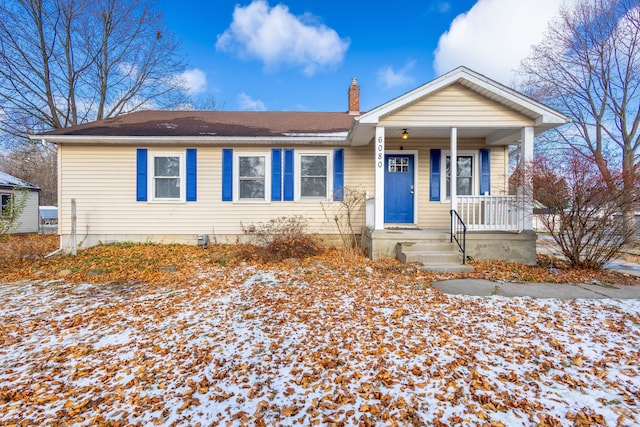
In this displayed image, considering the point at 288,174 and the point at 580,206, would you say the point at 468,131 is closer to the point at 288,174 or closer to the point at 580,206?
the point at 580,206

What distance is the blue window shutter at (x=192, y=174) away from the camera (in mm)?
8383

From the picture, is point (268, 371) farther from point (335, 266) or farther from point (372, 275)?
point (335, 266)

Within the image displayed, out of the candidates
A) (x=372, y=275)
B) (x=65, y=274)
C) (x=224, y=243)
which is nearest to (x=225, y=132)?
(x=224, y=243)

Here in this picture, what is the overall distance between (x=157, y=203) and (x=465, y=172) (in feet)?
29.8

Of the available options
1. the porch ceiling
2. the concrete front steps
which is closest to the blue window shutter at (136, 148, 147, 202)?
the porch ceiling

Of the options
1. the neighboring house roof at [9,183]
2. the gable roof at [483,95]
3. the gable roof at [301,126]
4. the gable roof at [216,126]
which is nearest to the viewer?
the gable roof at [483,95]

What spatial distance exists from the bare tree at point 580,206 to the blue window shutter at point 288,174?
18.9 feet

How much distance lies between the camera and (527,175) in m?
5.95

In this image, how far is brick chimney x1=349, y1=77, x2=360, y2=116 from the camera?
11.1 metres

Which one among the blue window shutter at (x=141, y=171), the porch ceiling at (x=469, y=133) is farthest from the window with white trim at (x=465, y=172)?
the blue window shutter at (x=141, y=171)

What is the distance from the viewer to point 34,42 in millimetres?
13898

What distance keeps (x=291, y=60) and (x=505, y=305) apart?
20191mm

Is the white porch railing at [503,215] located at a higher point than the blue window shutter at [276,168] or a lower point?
lower

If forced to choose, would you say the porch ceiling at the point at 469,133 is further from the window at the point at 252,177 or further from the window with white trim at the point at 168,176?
the window with white trim at the point at 168,176
